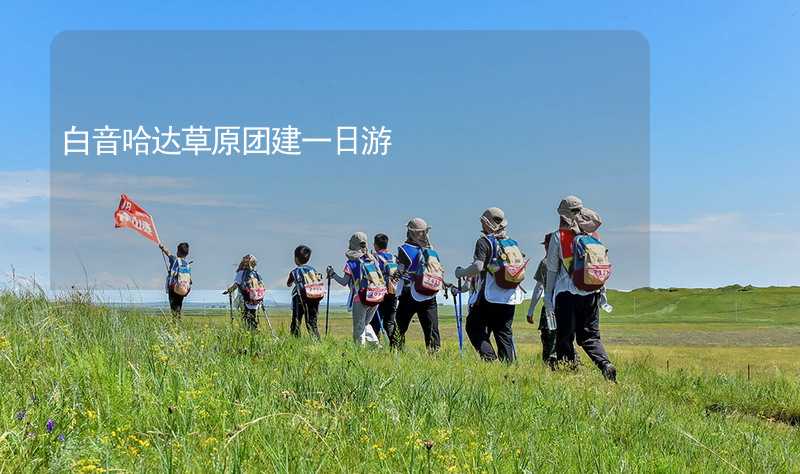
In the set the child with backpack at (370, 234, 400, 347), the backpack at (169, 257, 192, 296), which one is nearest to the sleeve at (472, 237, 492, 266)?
the child with backpack at (370, 234, 400, 347)

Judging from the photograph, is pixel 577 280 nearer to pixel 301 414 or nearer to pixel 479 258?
pixel 479 258

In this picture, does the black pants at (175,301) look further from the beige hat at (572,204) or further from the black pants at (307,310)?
the beige hat at (572,204)

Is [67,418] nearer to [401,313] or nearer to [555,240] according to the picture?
[555,240]

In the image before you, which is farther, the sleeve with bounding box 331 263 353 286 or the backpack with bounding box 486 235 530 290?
the sleeve with bounding box 331 263 353 286

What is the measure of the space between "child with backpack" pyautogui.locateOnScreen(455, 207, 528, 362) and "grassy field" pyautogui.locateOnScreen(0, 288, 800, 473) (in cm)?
126

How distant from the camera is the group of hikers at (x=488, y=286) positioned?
368 inches

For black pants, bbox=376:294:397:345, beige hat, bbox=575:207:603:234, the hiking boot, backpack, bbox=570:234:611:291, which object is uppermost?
beige hat, bbox=575:207:603:234

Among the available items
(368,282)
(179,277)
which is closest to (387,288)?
(368,282)

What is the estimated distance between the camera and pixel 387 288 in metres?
13.5

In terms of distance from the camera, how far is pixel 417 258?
12.2 meters

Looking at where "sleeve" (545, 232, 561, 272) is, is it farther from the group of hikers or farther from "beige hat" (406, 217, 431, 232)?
"beige hat" (406, 217, 431, 232)

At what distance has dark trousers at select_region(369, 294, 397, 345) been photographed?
1363 centimetres

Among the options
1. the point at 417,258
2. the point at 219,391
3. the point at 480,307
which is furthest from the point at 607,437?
the point at 417,258

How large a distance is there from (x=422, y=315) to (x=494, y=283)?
2.22 metres
